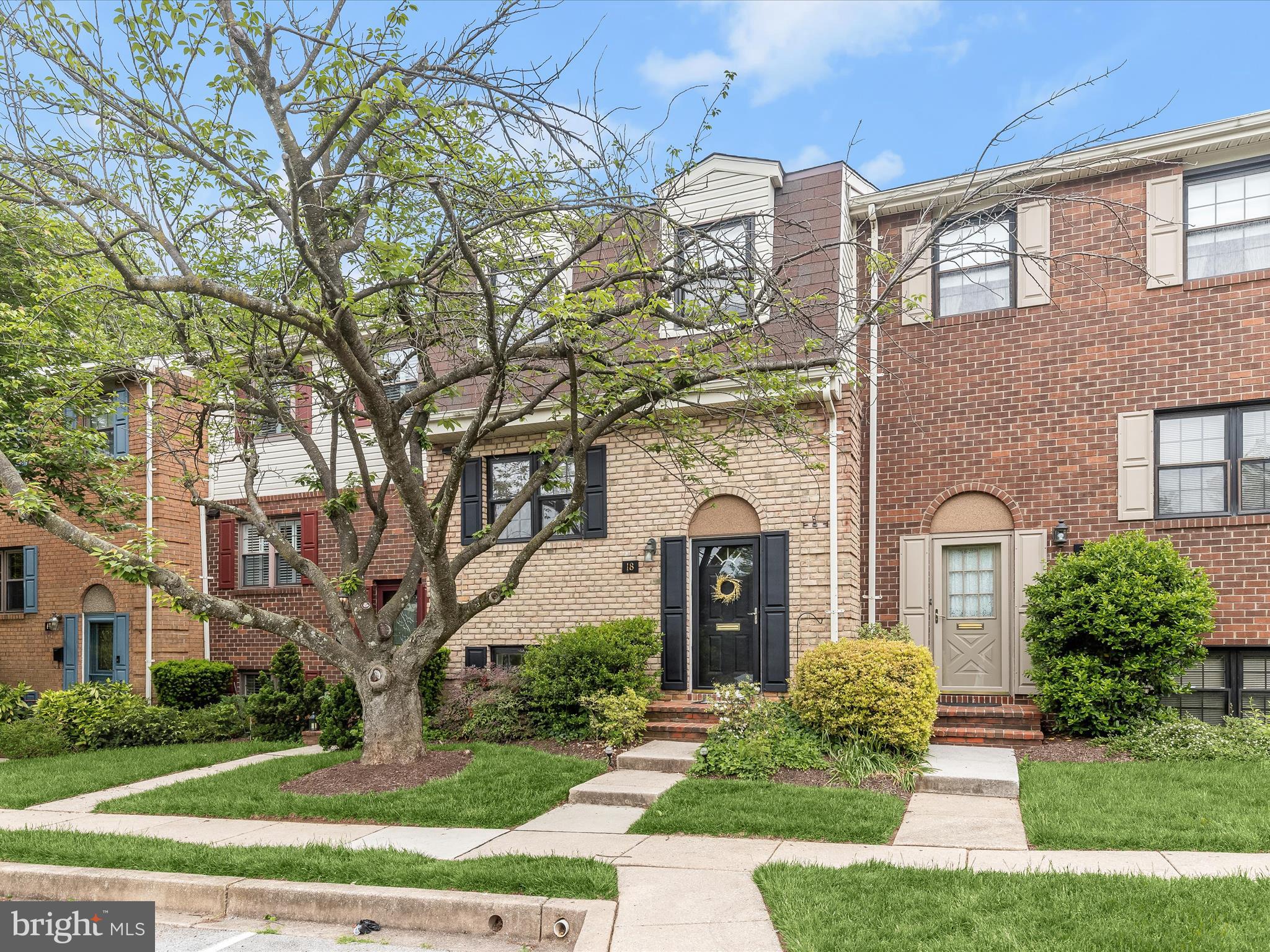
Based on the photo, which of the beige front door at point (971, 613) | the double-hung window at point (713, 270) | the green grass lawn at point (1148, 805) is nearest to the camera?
the green grass lawn at point (1148, 805)

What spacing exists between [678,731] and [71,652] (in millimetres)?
12409

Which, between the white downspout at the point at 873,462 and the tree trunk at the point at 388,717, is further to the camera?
the white downspout at the point at 873,462

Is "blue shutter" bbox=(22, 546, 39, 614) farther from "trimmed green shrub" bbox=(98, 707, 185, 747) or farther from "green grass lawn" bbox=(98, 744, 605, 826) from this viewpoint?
"green grass lawn" bbox=(98, 744, 605, 826)

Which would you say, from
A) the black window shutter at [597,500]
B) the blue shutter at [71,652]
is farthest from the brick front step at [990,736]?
the blue shutter at [71,652]

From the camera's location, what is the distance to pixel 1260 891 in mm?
4730

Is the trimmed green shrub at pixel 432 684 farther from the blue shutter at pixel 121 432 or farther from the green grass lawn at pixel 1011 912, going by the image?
the blue shutter at pixel 121 432

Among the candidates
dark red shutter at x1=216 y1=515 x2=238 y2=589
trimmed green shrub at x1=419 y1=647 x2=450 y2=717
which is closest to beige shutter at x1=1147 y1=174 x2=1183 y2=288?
trimmed green shrub at x1=419 y1=647 x2=450 y2=717

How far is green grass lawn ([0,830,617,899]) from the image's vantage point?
540 centimetres

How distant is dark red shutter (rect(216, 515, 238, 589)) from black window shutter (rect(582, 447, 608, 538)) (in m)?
7.09

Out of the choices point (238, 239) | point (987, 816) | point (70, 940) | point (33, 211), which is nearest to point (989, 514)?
point (987, 816)

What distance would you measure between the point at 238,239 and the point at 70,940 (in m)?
6.72

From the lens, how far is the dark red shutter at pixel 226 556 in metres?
15.6

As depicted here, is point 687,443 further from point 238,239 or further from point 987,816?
point 238,239

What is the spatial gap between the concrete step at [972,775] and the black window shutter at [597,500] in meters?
5.19
